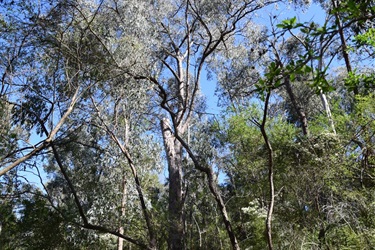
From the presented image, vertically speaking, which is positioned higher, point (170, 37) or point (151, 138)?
point (170, 37)

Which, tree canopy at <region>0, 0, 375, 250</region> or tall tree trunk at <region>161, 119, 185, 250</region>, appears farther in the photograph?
tall tree trunk at <region>161, 119, 185, 250</region>

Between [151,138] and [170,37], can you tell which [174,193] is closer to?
[151,138]

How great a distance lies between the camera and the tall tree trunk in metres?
6.27

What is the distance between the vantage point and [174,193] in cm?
703

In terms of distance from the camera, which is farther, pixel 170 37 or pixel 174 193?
pixel 170 37

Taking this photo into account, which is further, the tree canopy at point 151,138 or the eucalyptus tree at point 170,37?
the eucalyptus tree at point 170,37

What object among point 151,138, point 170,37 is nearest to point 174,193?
point 151,138

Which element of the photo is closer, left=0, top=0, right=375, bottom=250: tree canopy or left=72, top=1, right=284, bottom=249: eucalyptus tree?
left=0, top=0, right=375, bottom=250: tree canopy

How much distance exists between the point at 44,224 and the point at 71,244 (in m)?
0.68

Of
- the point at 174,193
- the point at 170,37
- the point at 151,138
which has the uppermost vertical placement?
the point at 170,37

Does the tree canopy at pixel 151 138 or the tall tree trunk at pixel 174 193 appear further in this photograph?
the tall tree trunk at pixel 174 193

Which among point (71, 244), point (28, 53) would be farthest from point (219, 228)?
point (28, 53)

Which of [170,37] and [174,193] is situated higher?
[170,37]

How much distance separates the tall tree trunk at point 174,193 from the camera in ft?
20.6
